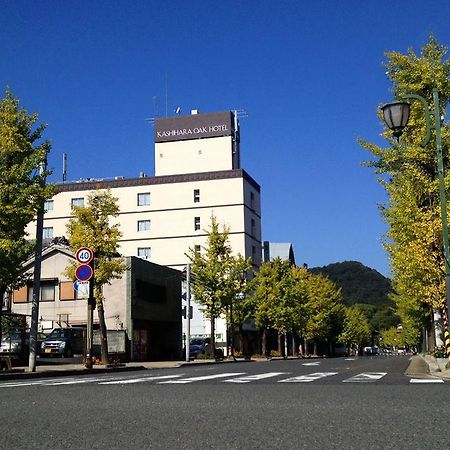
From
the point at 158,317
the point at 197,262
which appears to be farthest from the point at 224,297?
the point at 158,317

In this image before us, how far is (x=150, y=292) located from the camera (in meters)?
47.1

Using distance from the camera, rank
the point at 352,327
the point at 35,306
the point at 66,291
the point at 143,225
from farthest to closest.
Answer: the point at 352,327 → the point at 143,225 → the point at 66,291 → the point at 35,306

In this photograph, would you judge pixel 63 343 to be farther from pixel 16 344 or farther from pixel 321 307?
pixel 321 307

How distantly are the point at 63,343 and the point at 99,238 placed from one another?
448 inches

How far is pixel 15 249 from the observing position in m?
19.2

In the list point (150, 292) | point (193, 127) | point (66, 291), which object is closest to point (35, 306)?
point (66, 291)

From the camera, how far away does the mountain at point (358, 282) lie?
178 metres

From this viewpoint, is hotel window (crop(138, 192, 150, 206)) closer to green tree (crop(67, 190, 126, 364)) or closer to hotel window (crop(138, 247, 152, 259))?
hotel window (crop(138, 247, 152, 259))

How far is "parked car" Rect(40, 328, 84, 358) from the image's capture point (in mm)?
37812

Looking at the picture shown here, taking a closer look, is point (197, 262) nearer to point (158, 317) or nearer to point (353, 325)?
point (158, 317)

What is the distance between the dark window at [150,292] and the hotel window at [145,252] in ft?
71.7

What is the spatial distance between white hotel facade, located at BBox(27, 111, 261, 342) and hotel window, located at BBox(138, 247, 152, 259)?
0.12 meters

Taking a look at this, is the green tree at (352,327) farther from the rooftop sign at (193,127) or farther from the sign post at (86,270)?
the sign post at (86,270)

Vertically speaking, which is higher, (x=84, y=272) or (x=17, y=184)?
(x=17, y=184)
